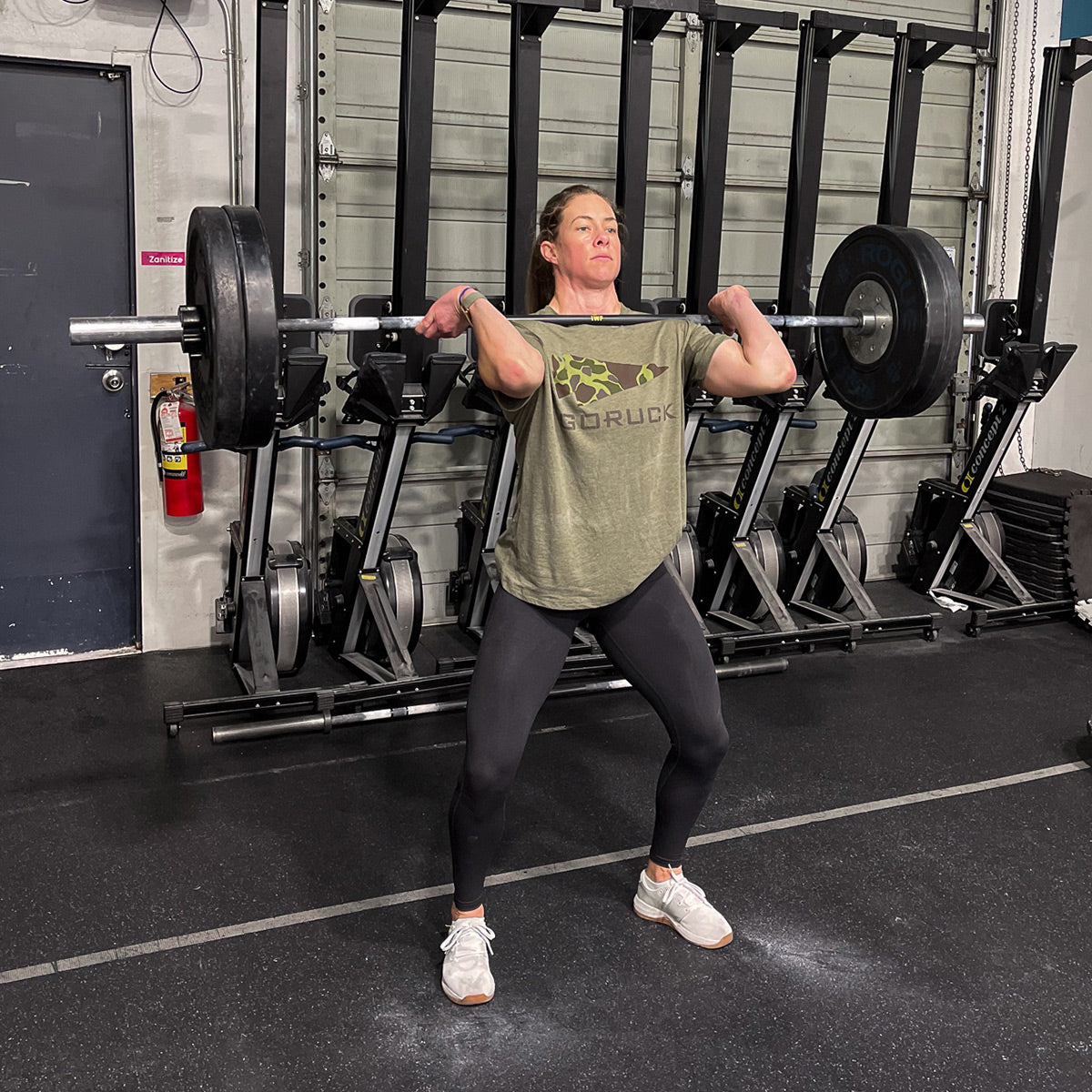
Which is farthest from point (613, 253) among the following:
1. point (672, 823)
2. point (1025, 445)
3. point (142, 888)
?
point (1025, 445)

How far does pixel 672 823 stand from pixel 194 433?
7.29ft

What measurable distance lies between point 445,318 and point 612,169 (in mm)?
2421

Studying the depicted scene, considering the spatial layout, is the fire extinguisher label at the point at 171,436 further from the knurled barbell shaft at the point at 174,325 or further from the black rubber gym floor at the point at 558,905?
the knurled barbell shaft at the point at 174,325

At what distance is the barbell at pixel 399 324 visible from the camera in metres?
2.05

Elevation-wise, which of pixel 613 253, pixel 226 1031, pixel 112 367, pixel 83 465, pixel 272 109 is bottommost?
pixel 226 1031

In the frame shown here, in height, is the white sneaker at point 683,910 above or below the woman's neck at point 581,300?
below

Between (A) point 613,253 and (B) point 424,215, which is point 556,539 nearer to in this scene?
(A) point 613,253

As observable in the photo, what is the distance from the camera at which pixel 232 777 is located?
298cm

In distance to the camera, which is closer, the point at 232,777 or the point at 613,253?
the point at 613,253

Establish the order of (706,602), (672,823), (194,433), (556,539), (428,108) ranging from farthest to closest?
1. (706,602)
2. (194,433)
3. (428,108)
4. (672,823)
5. (556,539)

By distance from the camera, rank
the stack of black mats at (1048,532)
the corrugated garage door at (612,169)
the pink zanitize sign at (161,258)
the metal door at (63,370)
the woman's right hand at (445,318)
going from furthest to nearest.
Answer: the stack of black mats at (1048,532)
the corrugated garage door at (612,169)
the pink zanitize sign at (161,258)
the metal door at (63,370)
the woman's right hand at (445,318)

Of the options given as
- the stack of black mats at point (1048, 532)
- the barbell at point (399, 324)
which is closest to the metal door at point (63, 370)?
the barbell at point (399, 324)

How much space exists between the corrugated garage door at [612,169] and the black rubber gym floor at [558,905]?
1.31m

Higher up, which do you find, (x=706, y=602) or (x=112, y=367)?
(x=112, y=367)
